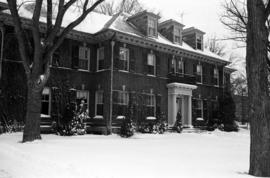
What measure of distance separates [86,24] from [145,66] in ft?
18.2

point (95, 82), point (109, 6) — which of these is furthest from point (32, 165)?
point (109, 6)

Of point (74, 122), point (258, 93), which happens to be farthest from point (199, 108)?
point (258, 93)

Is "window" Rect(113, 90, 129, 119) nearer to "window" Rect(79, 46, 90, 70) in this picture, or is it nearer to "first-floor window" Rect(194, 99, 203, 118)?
"window" Rect(79, 46, 90, 70)

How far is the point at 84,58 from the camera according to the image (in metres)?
22.5

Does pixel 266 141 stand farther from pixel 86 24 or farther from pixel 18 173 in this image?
pixel 86 24

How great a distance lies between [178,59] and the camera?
26.8m

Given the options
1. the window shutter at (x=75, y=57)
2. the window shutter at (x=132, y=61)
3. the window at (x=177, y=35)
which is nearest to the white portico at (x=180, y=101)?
the window shutter at (x=132, y=61)

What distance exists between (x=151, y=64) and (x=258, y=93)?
53.4 ft

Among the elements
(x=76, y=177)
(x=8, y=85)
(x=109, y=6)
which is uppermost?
(x=109, y=6)

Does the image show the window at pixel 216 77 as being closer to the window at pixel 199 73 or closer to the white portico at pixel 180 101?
the window at pixel 199 73

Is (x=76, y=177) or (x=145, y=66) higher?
(x=145, y=66)

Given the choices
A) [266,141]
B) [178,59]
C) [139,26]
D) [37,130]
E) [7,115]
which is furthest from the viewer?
[178,59]

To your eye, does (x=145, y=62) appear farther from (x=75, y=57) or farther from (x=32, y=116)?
(x=32, y=116)

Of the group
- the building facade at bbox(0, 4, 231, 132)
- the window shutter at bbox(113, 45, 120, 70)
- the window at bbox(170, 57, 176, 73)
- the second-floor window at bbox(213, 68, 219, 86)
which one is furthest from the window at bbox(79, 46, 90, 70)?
the second-floor window at bbox(213, 68, 219, 86)
